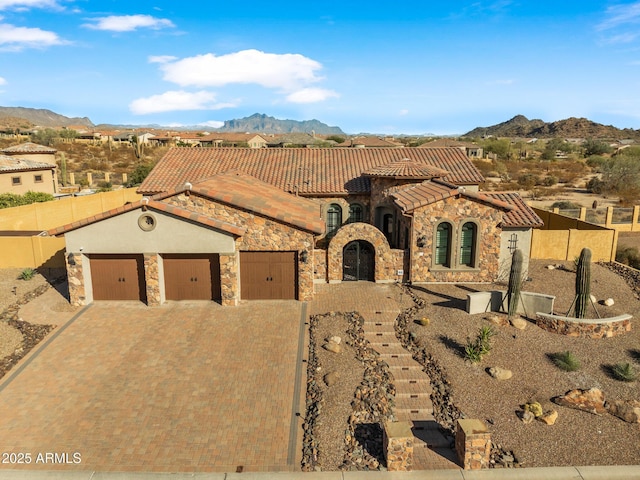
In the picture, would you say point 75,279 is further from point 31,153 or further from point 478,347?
point 31,153

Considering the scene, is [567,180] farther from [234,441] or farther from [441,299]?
[234,441]

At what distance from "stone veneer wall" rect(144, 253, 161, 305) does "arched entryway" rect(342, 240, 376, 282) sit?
8.40m

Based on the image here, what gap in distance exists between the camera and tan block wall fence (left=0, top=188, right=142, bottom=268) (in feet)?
76.8

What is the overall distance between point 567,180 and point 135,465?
203 feet

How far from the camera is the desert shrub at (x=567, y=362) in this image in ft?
45.2

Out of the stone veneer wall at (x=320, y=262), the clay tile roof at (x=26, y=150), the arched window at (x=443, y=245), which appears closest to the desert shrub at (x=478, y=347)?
the arched window at (x=443, y=245)

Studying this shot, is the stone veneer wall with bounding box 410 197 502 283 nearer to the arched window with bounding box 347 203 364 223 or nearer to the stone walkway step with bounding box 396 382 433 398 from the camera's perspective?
the arched window with bounding box 347 203 364 223

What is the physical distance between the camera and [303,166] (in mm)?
29484

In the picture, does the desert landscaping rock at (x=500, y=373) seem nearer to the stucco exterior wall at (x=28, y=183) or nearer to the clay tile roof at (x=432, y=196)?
the clay tile roof at (x=432, y=196)

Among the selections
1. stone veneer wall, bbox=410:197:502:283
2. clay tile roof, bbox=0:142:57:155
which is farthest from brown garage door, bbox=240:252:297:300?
clay tile roof, bbox=0:142:57:155

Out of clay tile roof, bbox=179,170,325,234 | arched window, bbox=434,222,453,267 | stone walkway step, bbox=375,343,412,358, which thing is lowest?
stone walkway step, bbox=375,343,412,358

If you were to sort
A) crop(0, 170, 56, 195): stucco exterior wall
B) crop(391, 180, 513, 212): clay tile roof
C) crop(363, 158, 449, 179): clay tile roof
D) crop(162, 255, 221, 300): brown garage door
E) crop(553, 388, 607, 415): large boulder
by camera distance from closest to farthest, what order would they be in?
crop(553, 388, 607, 415): large boulder
crop(162, 255, 221, 300): brown garage door
crop(391, 180, 513, 212): clay tile roof
crop(363, 158, 449, 179): clay tile roof
crop(0, 170, 56, 195): stucco exterior wall

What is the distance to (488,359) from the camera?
47.1 feet

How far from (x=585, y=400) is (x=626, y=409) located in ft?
3.07
